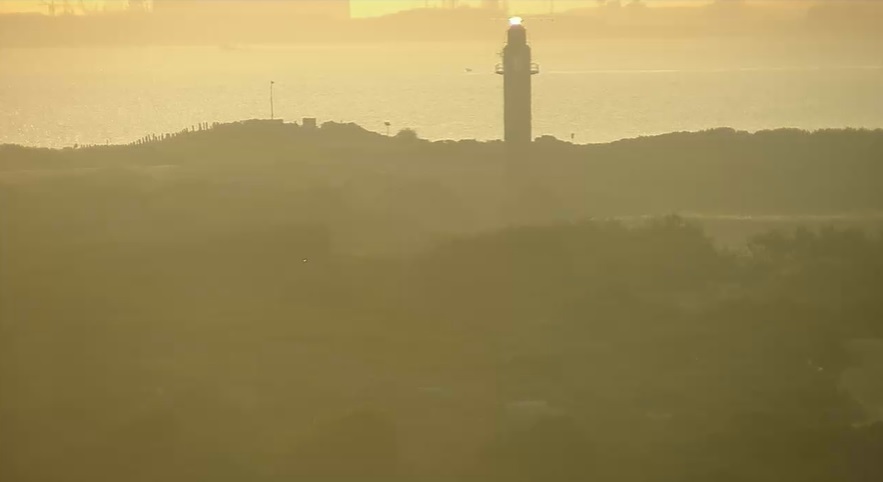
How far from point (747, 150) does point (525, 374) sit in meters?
31.8

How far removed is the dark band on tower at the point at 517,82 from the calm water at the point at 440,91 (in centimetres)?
3309

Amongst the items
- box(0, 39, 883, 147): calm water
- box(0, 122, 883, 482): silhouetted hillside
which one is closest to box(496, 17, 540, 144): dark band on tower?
Answer: box(0, 122, 883, 482): silhouetted hillside

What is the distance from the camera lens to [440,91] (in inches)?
4309

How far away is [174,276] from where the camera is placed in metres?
21.1

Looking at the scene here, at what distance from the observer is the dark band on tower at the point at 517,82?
1236 inches

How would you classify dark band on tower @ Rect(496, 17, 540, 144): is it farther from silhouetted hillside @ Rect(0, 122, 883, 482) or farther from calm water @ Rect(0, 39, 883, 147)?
calm water @ Rect(0, 39, 883, 147)

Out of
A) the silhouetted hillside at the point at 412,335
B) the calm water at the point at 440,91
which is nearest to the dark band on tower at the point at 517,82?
the silhouetted hillside at the point at 412,335

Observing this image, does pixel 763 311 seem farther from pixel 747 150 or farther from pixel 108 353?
pixel 747 150

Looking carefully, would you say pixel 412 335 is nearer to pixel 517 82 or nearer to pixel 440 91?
pixel 517 82

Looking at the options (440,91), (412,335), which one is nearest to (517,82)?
(412,335)

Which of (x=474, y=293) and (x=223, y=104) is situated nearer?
(x=474, y=293)

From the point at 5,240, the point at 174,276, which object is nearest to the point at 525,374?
the point at 174,276

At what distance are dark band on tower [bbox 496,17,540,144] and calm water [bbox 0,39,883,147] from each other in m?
33.1

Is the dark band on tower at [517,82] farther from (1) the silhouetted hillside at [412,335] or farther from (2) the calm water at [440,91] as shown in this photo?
(2) the calm water at [440,91]
